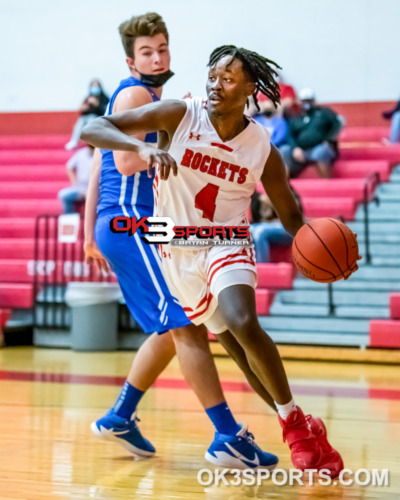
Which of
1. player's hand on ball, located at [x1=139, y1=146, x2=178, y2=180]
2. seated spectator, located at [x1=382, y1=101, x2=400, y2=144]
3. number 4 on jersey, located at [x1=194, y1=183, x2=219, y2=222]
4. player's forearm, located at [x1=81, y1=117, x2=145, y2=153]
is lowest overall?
number 4 on jersey, located at [x1=194, y1=183, x2=219, y2=222]

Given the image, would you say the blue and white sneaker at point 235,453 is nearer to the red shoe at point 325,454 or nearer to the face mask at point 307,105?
the red shoe at point 325,454

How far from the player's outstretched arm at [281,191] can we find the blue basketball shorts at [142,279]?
55 centimetres

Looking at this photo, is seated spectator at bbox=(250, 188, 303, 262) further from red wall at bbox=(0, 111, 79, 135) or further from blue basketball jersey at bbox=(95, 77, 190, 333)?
blue basketball jersey at bbox=(95, 77, 190, 333)

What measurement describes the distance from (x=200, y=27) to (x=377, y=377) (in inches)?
266

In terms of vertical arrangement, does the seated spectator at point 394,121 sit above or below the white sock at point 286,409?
above

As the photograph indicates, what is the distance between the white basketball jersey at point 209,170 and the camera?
3170 millimetres

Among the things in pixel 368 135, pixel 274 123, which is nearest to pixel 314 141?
pixel 274 123

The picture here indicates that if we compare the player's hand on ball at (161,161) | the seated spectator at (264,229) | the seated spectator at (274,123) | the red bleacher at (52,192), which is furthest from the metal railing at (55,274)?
the player's hand on ball at (161,161)

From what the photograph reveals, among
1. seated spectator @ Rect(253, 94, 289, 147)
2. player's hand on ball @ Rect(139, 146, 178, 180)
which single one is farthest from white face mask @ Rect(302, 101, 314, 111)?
player's hand on ball @ Rect(139, 146, 178, 180)

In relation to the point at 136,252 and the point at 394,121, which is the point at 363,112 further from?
the point at 136,252

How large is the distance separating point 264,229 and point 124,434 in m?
5.59

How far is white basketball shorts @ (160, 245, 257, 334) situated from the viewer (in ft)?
10.2

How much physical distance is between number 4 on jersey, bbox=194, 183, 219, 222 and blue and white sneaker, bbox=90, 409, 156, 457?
1031mm

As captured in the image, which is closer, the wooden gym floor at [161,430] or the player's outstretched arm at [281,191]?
the wooden gym floor at [161,430]
